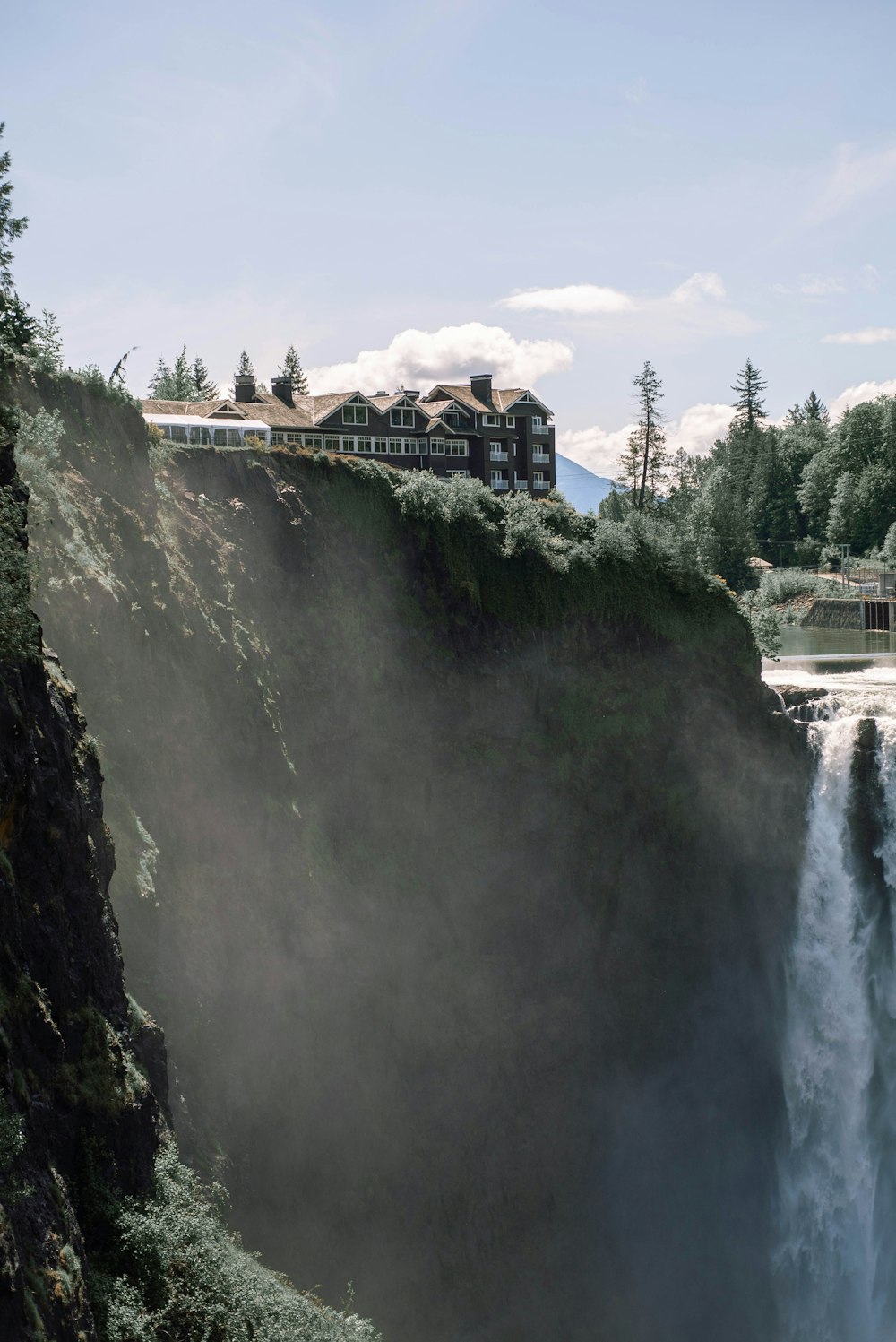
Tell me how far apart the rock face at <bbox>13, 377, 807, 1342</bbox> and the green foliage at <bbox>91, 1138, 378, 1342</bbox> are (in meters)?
5.31

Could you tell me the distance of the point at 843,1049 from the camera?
37000mm

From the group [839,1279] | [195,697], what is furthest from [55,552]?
[839,1279]

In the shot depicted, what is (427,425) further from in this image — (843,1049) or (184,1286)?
(184,1286)

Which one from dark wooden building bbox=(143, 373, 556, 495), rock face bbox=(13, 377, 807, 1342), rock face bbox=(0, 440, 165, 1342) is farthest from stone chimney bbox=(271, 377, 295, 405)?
rock face bbox=(0, 440, 165, 1342)

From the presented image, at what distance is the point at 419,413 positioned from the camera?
52656mm

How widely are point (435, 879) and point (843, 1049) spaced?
15651mm

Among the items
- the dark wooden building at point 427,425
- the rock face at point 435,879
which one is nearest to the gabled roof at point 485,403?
the dark wooden building at point 427,425

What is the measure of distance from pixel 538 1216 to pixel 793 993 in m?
12.3

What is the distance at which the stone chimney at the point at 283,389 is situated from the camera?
171ft

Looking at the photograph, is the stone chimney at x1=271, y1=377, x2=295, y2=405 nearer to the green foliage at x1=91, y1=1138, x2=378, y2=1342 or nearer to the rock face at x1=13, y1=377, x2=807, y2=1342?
the rock face at x1=13, y1=377, x2=807, y2=1342

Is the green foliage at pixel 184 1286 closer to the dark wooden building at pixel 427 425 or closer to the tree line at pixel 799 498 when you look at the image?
the dark wooden building at pixel 427 425

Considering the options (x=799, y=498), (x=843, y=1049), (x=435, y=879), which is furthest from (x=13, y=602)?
(x=799, y=498)

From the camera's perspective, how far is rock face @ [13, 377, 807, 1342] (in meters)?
24.2

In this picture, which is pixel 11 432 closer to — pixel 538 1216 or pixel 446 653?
pixel 446 653
